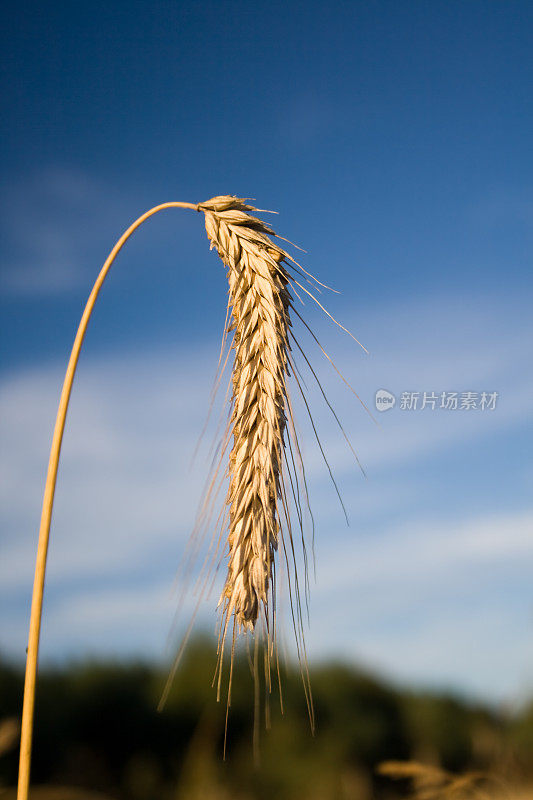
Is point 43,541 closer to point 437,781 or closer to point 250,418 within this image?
point 250,418

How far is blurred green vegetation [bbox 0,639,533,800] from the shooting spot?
2.88 m

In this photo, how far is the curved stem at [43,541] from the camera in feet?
3.94

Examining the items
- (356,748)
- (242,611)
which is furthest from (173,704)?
(242,611)

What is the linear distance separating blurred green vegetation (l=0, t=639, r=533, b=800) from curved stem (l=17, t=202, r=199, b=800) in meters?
1.40

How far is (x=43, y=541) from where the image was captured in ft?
4.35

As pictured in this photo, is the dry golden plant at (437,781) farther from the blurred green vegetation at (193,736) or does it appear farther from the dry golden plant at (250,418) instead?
the blurred green vegetation at (193,736)

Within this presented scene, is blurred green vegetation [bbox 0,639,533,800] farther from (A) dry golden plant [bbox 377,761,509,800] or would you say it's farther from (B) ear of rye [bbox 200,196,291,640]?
(B) ear of rye [bbox 200,196,291,640]

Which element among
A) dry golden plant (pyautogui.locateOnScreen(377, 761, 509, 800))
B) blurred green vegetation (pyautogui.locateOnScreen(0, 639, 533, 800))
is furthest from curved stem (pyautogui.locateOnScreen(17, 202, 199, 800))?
blurred green vegetation (pyautogui.locateOnScreen(0, 639, 533, 800))

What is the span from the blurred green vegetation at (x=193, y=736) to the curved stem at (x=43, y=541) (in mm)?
1398

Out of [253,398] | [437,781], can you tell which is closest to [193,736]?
[437,781]

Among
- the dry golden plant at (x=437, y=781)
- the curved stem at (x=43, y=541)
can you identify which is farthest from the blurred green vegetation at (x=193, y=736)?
the curved stem at (x=43, y=541)

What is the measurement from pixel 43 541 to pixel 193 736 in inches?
93.0

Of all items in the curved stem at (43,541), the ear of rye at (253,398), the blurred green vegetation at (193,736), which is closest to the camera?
the curved stem at (43,541)

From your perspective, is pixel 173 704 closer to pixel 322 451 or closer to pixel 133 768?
pixel 133 768
